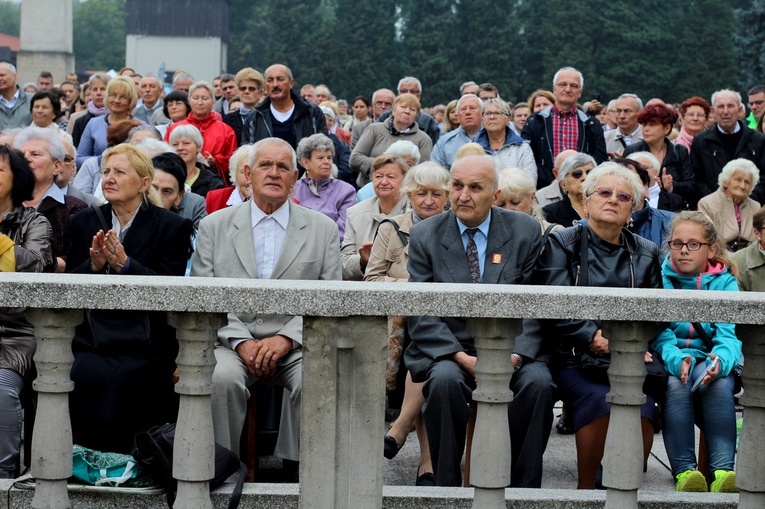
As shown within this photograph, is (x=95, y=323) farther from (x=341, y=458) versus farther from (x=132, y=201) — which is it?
(x=341, y=458)

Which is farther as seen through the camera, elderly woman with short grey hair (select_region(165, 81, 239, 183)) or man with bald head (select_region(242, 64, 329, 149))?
man with bald head (select_region(242, 64, 329, 149))

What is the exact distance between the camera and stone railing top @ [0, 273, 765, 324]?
3564 mm

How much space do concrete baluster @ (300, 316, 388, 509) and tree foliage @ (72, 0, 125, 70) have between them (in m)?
102

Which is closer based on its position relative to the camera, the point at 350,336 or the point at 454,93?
the point at 350,336

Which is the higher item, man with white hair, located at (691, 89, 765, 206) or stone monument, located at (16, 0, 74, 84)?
stone monument, located at (16, 0, 74, 84)

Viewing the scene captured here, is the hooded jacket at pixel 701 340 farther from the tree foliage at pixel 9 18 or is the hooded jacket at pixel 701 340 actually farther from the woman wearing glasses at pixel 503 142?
the tree foliage at pixel 9 18

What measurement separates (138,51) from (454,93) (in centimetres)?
1783

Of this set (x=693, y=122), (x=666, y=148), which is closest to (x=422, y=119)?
(x=666, y=148)

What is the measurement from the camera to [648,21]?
6331 cm

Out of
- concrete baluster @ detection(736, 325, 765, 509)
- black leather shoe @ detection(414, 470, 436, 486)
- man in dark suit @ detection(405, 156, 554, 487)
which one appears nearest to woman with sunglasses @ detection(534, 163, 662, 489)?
man in dark suit @ detection(405, 156, 554, 487)

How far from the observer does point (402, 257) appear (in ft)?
21.4

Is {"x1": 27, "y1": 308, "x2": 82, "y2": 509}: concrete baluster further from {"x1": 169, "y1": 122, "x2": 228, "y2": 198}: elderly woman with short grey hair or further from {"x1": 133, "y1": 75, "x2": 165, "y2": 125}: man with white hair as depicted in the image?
{"x1": 133, "y1": 75, "x2": 165, "y2": 125}: man with white hair

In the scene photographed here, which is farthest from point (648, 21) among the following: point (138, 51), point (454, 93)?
point (138, 51)

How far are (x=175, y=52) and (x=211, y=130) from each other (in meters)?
53.0
